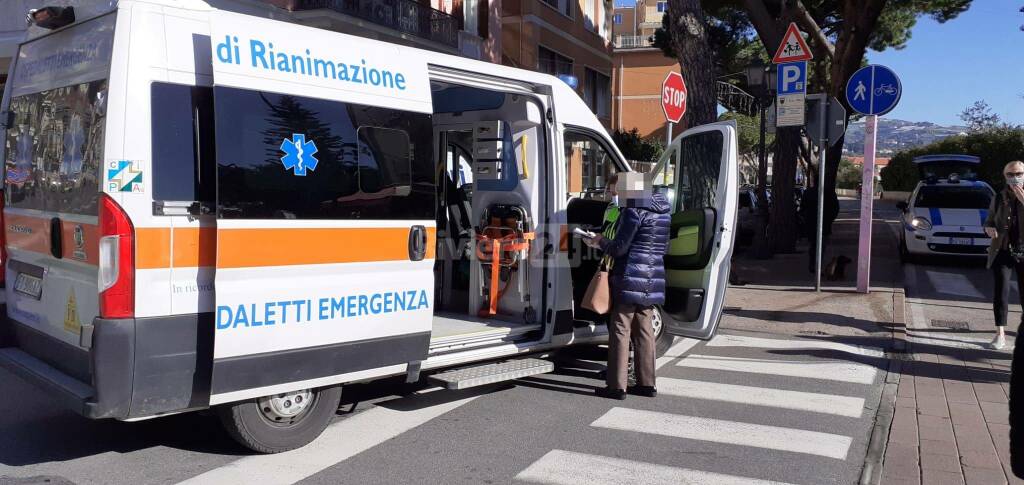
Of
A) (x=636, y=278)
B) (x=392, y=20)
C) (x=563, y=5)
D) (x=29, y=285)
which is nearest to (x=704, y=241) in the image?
(x=636, y=278)

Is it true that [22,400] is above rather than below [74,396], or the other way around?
below

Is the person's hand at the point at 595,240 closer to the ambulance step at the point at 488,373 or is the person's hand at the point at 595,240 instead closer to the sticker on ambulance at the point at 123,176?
the ambulance step at the point at 488,373

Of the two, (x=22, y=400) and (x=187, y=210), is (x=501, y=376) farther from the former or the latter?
(x=22, y=400)

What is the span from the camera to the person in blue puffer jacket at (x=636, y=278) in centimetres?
628

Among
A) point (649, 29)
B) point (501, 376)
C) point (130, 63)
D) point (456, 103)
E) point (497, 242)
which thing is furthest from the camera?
point (649, 29)

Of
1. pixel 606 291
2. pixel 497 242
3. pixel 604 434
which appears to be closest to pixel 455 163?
pixel 497 242

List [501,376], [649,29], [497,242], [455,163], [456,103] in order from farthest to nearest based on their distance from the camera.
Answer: [649,29]
[455,163]
[456,103]
[497,242]
[501,376]

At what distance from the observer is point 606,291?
641 cm

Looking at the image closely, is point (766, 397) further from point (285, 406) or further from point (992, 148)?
point (992, 148)

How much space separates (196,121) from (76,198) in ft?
2.79

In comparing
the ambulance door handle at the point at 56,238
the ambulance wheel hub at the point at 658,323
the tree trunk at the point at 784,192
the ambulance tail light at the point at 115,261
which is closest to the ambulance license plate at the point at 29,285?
the ambulance door handle at the point at 56,238

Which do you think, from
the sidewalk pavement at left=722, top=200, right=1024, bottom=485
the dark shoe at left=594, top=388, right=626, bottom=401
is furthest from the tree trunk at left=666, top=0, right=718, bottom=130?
the dark shoe at left=594, top=388, right=626, bottom=401

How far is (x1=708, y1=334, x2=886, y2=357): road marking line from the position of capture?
834 cm

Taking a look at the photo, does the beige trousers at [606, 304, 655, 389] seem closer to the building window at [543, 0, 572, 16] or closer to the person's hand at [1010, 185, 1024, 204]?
the person's hand at [1010, 185, 1024, 204]
